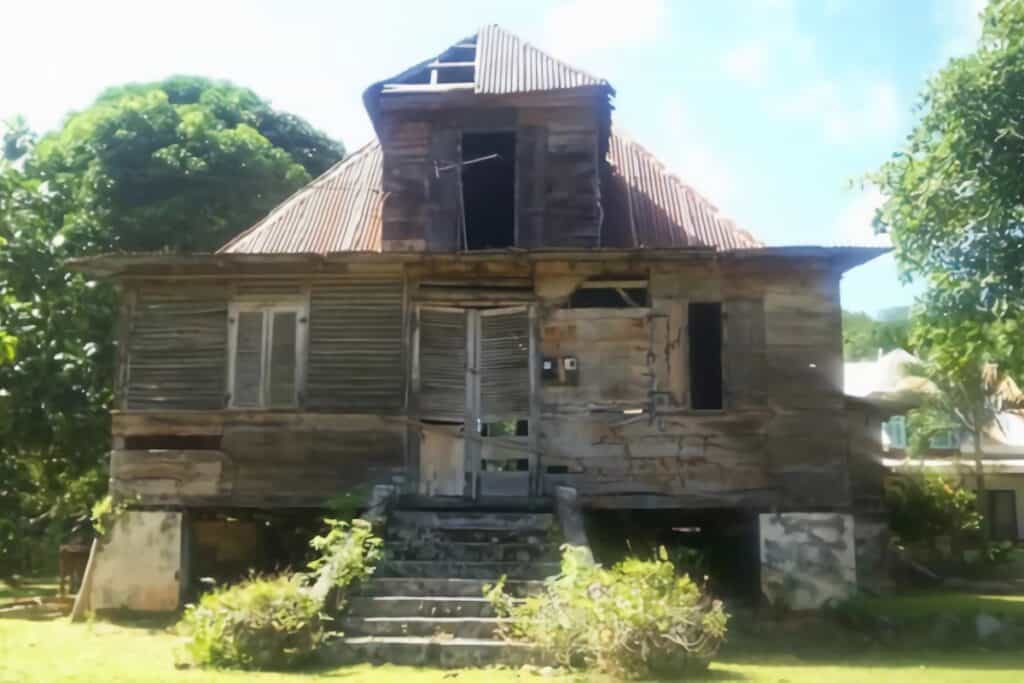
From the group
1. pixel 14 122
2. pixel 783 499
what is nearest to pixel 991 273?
pixel 783 499

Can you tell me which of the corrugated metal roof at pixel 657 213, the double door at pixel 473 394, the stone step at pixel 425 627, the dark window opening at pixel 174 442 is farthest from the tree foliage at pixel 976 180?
the dark window opening at pixel 174 442

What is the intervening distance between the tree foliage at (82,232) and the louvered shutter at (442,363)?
27.9 ft

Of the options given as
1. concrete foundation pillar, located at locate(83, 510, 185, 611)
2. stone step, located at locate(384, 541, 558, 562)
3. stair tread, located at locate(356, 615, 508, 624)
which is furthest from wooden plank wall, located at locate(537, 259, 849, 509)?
concrete foundation pillar, located at locate(83, 510, 185, 611)

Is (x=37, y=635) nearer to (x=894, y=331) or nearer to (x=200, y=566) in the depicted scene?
(x=200, y=566)

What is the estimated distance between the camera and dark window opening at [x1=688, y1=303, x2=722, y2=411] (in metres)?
15.8

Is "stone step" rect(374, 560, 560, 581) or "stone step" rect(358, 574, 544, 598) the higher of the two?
"stone step" rect(374, 560, 560, 581)

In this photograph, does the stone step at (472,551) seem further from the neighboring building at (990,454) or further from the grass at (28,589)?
the neighboring building at (990,454)

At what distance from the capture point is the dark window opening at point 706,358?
15.8 metres

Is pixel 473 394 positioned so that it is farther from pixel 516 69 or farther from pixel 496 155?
pixel 516 69

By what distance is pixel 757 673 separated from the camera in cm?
1002

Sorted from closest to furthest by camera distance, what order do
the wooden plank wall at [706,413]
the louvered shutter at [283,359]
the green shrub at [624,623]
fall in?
the green shrub at [624,623] → the wooden plank wall at [706,413] → the louvered shutter at [283,359]

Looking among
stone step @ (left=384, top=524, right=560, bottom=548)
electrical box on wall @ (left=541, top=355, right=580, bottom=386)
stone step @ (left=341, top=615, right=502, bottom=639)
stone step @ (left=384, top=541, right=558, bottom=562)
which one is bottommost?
stone step @ (left=341, top=615, right=502, bottom=639)

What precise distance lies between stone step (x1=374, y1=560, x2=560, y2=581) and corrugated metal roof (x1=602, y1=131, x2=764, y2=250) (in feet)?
18.8

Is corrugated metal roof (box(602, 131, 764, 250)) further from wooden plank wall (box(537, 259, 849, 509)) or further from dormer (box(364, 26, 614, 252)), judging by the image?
wooden plank wall (box(537, 259, 849, 509))
